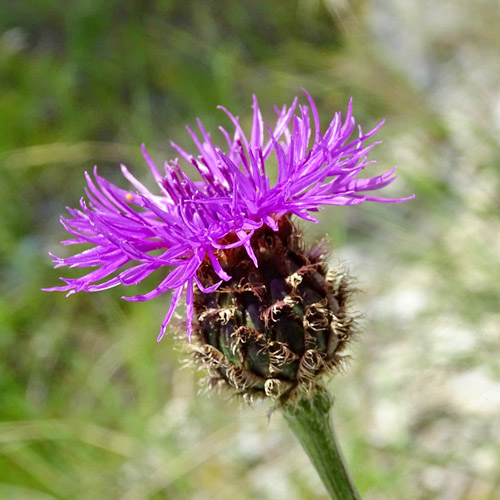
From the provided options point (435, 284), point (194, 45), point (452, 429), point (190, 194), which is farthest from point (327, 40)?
point (190, 194)

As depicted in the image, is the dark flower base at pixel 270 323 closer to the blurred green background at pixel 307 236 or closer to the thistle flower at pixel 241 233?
the thistle flower at pixel 241 233

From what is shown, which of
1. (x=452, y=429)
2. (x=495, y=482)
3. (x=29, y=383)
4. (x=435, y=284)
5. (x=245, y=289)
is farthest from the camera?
(x=29, y=383)

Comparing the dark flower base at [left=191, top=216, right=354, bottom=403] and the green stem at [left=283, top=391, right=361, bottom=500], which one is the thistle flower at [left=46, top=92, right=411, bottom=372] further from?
the green stem at [left=283, top=391, right=361, bottom=500]

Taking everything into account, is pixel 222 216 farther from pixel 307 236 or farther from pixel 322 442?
A: pixel 307 236

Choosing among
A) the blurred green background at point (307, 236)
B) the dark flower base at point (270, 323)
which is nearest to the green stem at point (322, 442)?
the dark flower base at point (270, 323)

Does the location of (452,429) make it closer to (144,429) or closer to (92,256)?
(144,429)

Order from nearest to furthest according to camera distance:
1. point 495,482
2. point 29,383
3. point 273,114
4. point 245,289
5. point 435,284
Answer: point 245,289 → point 495,482 → point 435,284 → point 29,383 → point 273,114
